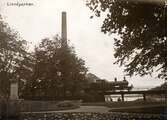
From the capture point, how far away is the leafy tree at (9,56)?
52.1 meters

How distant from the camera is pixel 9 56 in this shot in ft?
174

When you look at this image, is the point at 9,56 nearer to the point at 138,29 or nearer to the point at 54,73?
the point at 54,73

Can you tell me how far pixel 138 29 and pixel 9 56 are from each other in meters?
38.5

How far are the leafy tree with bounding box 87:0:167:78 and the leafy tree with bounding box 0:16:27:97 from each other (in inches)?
1357

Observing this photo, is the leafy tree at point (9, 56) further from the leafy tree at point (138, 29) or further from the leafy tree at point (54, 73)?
the leafy tree at point (138, 29)

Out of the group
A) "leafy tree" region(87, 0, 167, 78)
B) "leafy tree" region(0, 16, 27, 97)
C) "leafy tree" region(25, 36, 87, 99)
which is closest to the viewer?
"leafy tree" region(87, 0, 167, 78)

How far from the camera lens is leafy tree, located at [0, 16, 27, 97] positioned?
2051 inches

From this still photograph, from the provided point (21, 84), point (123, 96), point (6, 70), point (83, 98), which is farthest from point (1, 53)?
point (123, 96)

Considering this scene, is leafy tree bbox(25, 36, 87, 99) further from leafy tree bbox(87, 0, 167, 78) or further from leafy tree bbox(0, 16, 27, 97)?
leafy tree bbox(87, 0, 167, 78)

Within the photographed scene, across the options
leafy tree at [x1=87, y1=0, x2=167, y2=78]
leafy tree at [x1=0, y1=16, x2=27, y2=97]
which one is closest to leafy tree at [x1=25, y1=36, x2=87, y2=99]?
leafy tree at [x1=0, y1=16, x2=27, y2=97]

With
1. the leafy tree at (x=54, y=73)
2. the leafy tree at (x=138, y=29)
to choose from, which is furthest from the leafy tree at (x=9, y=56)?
the leafy tree at (x=138, y=29)

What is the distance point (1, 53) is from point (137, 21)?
38.9 metres

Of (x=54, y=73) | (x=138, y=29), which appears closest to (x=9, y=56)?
(x=54, y=73)

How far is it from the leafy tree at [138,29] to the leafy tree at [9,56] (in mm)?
34479
